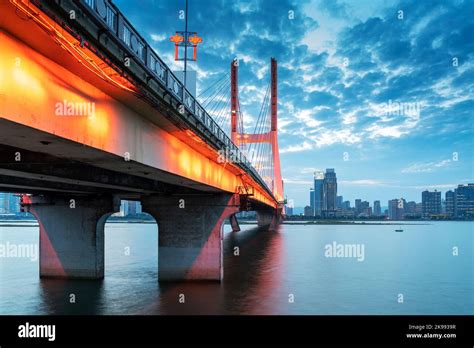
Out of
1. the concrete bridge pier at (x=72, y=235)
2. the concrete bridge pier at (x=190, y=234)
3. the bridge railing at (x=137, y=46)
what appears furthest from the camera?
the concrete bridge pier at (x=72, y=235)

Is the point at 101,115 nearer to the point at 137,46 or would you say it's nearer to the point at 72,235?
the point at 137,46

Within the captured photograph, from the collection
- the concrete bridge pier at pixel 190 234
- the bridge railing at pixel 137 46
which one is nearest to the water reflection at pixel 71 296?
the concrete bridge pier at pixel 190 234

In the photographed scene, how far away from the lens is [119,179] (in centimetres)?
2206

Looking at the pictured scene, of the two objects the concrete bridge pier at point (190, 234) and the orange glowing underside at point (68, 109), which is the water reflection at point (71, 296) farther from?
the orange glowing underside at point (68, 109)

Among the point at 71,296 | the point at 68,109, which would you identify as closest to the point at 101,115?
the point at 68,109

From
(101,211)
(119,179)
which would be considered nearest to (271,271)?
(101,211)

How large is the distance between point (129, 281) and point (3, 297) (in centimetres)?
859

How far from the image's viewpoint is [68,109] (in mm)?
9789

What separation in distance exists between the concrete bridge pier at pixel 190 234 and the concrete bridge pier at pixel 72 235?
4.22 metres

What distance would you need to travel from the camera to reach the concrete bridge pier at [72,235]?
106 ft

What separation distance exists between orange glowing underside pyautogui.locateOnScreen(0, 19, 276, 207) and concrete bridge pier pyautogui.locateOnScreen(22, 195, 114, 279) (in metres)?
17.5

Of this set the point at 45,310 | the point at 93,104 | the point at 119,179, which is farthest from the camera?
the point at 45,310

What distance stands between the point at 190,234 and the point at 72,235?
9.21 metres

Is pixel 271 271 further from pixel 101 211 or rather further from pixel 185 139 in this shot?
pixel 185 139
